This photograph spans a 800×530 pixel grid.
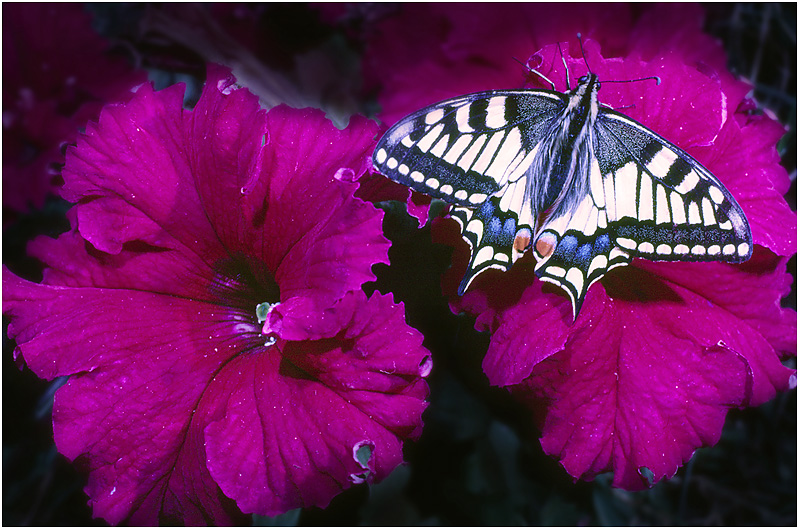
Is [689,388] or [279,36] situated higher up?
[279,36]

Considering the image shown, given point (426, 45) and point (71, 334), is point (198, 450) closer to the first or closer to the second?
point (71, 334)

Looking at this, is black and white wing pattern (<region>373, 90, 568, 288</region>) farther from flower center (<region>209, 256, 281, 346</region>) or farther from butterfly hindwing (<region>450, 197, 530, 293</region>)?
flower center (<region>209, 256, 281, 346</region>)

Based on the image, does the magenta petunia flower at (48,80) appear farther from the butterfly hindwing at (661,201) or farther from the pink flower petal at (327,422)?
the butterfly hindwing at (661,201)

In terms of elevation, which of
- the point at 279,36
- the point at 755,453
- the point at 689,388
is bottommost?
the point at 755,453

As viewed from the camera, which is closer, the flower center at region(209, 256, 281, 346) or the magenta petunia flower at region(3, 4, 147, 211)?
the flower center at region(209, 256, 281, 346)

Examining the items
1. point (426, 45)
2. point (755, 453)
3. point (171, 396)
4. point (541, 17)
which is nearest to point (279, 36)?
point (426, 45)

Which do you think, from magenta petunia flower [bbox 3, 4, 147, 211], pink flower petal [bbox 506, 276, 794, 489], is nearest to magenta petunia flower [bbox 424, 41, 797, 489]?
pink flower petal [bbox 506, 276, 794, 489]
